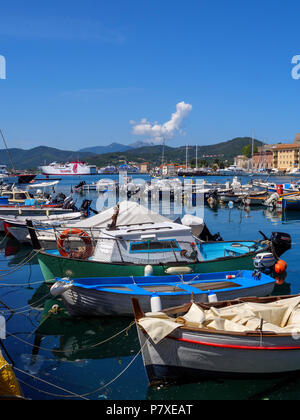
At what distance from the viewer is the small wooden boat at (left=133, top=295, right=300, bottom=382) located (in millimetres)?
7801

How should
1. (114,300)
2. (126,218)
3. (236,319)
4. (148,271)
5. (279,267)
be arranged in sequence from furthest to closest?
(126,218) < (279,267) < (148,271) < (114,300) < (236,319)

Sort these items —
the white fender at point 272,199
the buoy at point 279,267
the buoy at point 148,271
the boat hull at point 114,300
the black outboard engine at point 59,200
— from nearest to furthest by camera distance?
the boat hull at point 114,300
the buoy at point 148,271
the buoy at point 279,267
the black outboard engine at point 59,200
the white fender at point 272,199

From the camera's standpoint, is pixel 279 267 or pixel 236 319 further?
pixel 279 267

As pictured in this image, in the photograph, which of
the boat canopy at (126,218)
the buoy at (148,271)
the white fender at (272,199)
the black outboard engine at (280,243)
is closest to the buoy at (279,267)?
the black outboard engine at (280,243)

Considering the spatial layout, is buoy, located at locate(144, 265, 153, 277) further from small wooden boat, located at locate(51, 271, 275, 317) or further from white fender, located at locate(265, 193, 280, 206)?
white fender, located at locate(265, 193, 280, 206)

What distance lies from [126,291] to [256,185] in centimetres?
6113

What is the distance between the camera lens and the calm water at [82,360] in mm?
7978

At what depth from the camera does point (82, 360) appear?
9.62 meters

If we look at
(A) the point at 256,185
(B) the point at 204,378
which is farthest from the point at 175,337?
(A) the point at 256,185

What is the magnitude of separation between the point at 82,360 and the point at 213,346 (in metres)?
3.71

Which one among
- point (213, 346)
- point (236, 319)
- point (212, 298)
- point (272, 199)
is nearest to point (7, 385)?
point (213, 346)

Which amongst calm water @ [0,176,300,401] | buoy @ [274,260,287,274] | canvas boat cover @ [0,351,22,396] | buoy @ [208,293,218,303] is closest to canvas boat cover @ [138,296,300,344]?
buoy @ [208,293,218,303]

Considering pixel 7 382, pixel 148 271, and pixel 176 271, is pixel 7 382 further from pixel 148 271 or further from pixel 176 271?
pixel 176 271

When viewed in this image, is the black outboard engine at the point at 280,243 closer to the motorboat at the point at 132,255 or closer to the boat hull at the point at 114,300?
the motorboat at the point at 132,255
